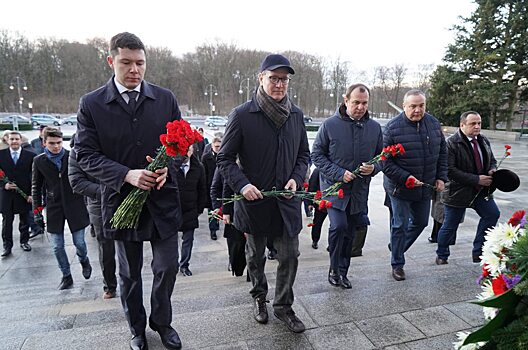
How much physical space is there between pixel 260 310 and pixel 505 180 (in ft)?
10.8

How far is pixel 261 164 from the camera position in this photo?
2807mm

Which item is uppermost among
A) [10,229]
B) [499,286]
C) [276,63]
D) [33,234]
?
[276,63]

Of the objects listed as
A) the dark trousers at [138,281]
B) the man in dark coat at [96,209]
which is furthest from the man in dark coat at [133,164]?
the man in dark coat at [96,209]

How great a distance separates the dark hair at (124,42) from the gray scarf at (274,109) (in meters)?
0.97

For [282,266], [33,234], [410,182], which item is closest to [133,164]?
[282,266]

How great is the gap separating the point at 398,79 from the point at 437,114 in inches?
1612

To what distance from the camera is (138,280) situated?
8.29ft

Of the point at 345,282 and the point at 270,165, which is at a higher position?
the point at 270,165

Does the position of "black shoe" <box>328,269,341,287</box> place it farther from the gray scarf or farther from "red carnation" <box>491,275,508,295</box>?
"red carnation" <box>491,275,508,295</box>

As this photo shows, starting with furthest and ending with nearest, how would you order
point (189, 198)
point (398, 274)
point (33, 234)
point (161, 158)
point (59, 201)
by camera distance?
point (33, 234)
point (189, 198)
point (59, 201)
point (398, 274)
point (161, 158)

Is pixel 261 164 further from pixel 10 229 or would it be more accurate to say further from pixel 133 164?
pixel 10 229

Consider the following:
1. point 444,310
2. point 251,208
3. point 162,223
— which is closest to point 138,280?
point 162,223

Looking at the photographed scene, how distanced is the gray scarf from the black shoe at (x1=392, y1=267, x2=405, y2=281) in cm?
213

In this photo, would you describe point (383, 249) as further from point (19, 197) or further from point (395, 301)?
point (19, 197)
